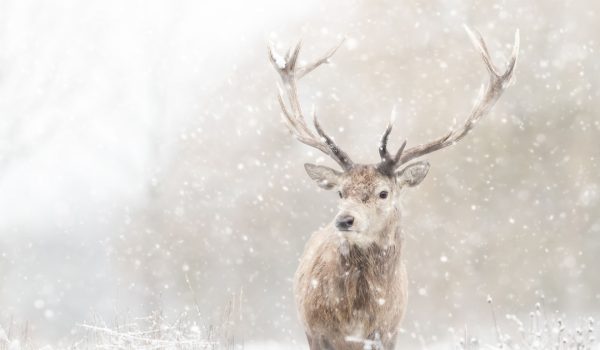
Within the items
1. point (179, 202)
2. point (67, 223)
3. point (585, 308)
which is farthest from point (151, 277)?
point (585, 308)

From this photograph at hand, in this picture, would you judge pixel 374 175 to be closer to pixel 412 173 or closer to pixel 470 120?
pixel 412 173

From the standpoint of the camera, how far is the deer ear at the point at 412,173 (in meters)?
6.43

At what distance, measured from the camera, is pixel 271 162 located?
21891mm

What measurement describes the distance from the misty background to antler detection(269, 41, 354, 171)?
9.26 m

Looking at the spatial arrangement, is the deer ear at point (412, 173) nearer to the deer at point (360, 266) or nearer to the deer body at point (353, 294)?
the deer at point (360, 266)

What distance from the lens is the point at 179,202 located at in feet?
73.4

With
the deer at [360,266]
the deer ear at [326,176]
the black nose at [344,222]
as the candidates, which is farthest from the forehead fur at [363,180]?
the black nose at [344,222]

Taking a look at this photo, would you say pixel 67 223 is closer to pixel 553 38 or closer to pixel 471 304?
pixel 471 304

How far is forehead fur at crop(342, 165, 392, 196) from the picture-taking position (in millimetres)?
6051

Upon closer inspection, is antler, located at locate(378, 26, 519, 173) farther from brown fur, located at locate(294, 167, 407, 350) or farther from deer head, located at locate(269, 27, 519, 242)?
brown fur, located at locate(294, 167, 407, 350)

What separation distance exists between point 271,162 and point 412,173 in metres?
15.5

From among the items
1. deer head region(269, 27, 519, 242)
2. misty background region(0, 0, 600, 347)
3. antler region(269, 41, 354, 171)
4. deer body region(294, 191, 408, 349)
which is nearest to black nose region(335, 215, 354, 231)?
deer head region(269, 27, 519, 242)

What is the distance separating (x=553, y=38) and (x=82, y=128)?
1373cm

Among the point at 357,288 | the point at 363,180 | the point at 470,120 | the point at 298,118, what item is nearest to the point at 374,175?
the point at 363,180
